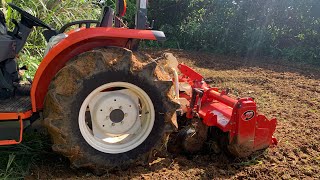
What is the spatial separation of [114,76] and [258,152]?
161 centimetres

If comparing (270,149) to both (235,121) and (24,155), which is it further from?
(24,155)

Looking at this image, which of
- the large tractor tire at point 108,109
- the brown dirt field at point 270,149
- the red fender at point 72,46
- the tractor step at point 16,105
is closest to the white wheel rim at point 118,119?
the large tractor tire at point 108,109

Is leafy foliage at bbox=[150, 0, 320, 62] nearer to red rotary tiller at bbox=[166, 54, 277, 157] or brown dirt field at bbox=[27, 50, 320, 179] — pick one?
brown dirt field at bbox=[27, 50, 320, 179]

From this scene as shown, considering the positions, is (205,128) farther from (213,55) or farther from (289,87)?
(213,55)

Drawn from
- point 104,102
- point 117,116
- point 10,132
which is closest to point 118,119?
point 117,116

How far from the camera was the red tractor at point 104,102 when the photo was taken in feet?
9.42

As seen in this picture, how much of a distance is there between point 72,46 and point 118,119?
2.25 feet

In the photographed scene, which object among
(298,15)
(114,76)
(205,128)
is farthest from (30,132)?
(298,15)

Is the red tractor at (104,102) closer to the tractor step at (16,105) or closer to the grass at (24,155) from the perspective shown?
the tractor step at (16,105)

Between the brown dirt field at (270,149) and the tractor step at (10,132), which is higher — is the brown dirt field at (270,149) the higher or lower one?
the lower one

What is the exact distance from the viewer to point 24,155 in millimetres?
3330

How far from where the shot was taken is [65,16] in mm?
7395

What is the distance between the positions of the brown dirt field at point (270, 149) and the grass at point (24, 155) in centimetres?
11

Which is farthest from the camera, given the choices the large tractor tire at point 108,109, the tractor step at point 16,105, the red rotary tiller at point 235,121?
the red rotary tiller at point 235,121
